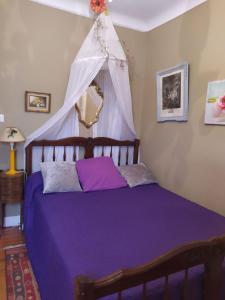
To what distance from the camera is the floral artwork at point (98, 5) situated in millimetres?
2805

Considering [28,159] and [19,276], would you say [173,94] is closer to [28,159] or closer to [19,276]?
[28,159]

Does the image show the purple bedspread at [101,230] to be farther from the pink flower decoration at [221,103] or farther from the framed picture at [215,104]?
the pink flower decoration at [221,103]

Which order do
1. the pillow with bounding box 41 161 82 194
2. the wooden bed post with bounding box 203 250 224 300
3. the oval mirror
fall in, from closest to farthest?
1. the wooden bed post with bounding box 203 250 224 300
2. the pillow with bounding box 41 161 82 194
3. the oval mirror

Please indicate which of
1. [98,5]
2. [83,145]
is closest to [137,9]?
[98,5]

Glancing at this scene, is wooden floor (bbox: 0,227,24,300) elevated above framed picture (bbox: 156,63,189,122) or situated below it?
below

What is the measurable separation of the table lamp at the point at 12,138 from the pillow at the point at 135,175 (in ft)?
4.37

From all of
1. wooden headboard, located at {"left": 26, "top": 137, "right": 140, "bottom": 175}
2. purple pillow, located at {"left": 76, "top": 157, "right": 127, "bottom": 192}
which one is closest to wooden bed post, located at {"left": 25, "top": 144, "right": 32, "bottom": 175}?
wooden headboard, located at {"left": 26, "top": 137, "right": 140, "bottom": 175}

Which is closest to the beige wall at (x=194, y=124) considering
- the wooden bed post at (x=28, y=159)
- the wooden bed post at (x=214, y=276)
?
the wooden bed post at (x=214, y=276)

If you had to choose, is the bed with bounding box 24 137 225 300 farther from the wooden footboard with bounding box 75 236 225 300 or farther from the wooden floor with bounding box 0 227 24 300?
the wooden floor with bounding box 0 227 24 300

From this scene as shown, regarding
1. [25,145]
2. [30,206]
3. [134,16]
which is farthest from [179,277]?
[134,16]

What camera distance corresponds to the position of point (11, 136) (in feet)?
8.96

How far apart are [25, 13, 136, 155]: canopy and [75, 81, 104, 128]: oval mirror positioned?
0.24 ft

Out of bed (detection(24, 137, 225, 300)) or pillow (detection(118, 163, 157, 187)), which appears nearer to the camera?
bed (detection(24, 137, 225, 300))

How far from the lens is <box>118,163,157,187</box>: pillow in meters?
3.06
